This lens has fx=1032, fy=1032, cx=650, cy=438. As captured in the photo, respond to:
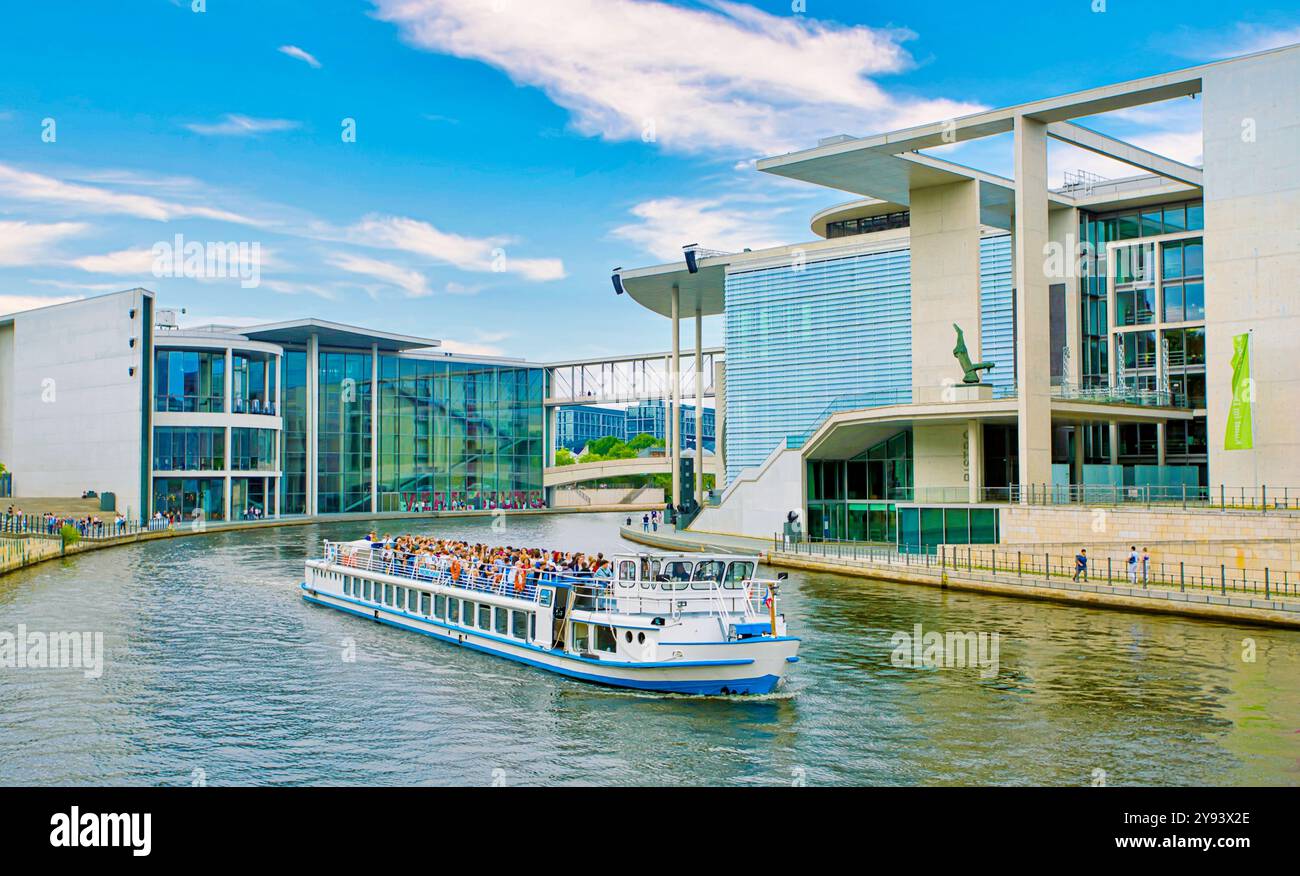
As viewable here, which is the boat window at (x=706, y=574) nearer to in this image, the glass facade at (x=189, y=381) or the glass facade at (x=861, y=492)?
the glass facade at (x=861, y=492)

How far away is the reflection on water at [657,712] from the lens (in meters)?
18.6

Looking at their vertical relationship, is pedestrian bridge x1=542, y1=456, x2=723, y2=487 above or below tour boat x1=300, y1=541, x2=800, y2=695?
above

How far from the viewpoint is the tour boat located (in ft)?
80.1

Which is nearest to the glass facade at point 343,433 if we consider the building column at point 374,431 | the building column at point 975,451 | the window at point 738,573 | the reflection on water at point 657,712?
the building column at point 374,431

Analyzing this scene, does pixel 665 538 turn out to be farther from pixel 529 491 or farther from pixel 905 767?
pixel 529 491

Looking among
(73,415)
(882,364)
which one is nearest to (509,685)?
(882,364)

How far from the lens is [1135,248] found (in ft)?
215

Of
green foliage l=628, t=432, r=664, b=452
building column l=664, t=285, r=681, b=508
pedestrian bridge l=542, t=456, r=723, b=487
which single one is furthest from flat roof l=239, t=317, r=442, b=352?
green foliage l=628, t=432, r=664, b=452

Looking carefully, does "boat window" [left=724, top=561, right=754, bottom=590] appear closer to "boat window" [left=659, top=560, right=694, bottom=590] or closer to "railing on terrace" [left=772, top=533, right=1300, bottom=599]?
"boat window" [left=659, top=560, right=694, bottom=590]

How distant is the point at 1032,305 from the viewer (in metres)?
49.5

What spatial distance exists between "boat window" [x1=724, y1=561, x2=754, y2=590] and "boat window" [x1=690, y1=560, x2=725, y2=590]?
357mm

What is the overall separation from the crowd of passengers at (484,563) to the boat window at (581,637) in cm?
133
